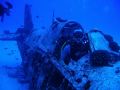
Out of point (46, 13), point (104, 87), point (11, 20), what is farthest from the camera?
point (46, 13)

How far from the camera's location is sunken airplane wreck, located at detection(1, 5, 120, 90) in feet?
17.3

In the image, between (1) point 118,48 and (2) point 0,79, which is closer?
(1) point 118,48

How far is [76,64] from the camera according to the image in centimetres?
645

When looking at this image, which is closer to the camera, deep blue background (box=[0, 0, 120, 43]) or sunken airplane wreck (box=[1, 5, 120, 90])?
sunken airplane wreck (box=[1, 5, 120, 90])

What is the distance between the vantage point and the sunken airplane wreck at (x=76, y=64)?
5.27 m

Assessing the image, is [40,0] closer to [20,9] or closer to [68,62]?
[20,9]

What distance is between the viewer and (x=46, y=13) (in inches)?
2776

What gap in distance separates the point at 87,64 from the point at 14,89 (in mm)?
6963

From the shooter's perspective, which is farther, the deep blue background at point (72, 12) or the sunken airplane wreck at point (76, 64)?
the deep blue background at point (72, 12)

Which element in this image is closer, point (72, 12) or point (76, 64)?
point (76, 64)

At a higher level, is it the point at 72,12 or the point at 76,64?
the point at 76,64

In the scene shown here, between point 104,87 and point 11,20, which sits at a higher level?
point 104,87

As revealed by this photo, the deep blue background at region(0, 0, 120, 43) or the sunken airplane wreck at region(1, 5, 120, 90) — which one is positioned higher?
the sunken airplane wreck at region(1, 5, 120, 90)

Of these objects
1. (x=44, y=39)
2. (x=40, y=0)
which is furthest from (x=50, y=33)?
(x=40, y=0)
